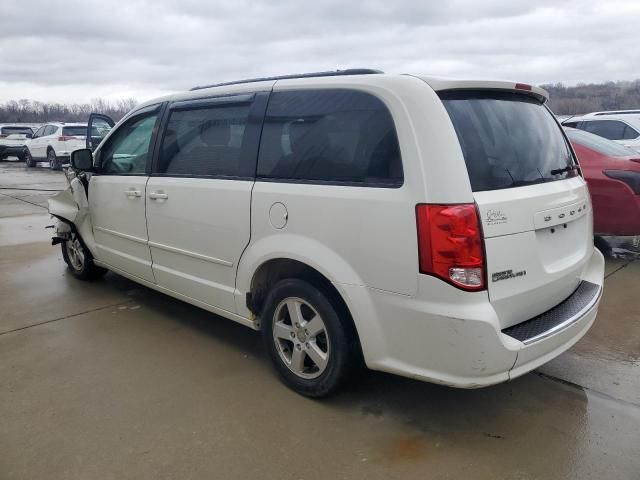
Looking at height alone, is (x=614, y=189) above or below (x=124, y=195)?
below

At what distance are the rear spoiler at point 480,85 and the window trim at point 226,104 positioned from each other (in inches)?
41.8

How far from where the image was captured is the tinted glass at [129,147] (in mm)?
4160

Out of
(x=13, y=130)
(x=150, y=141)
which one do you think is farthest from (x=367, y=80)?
(x=13, y=130)

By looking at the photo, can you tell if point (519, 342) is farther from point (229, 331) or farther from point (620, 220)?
point (620, 220)

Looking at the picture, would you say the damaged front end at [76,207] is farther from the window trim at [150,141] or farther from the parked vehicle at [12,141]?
the parked vehicle at [12,141]

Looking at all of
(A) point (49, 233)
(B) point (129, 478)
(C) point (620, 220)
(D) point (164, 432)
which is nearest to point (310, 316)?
(D) point (164, 432)

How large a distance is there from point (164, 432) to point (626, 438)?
2.34 meters

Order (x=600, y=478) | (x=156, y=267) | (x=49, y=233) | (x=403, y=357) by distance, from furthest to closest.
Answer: (x=49, y=233) < (x=156, y=267) < (x=403, y=357) < (x=600, y=478)

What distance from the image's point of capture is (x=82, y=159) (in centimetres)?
461

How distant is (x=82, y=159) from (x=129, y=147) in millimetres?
540

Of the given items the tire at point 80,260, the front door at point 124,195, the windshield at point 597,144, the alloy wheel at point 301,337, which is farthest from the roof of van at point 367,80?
the windshield at point 597,144

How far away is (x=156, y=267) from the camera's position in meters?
4.06

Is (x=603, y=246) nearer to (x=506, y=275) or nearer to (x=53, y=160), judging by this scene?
(x=506, y=275)

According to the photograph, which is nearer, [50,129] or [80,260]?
[80,260]
